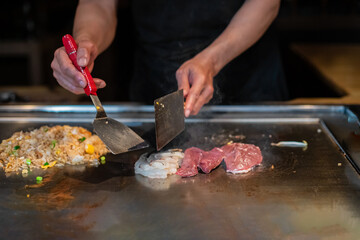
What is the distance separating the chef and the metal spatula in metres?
0.06

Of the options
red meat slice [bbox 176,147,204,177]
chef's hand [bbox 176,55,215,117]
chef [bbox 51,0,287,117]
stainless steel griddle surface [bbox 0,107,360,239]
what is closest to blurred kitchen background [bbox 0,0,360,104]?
chef [bbox 51,0,287,117]

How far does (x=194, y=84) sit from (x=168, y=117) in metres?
0.20

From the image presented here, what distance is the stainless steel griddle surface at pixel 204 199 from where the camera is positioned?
112 cm

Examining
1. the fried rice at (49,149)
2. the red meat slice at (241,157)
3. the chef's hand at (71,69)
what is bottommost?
the red meat slice at (241,157)

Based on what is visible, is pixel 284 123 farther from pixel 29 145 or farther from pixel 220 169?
pixel 29 145

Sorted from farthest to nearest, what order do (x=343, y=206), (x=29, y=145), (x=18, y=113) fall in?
(x=18, y=113) < (x=29, y=145) < (x=343, y=206)

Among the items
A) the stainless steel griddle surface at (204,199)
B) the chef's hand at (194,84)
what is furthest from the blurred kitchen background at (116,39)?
the stainless steel griddle surface at (204,199)

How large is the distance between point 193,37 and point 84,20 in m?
A: 0.59

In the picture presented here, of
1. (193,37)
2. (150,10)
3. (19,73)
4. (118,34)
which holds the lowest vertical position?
(19,73)

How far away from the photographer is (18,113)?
6.64 feet

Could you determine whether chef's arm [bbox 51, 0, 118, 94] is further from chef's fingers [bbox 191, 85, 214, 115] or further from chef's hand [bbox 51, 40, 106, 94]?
chef's fingers [bbox 191, 85, 214, 115]

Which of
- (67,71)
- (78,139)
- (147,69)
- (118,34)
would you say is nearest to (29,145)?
(78,139)

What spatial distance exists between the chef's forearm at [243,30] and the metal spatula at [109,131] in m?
0.53

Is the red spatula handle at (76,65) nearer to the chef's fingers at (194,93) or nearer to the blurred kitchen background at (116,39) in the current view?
the chef's fingers at (194,93)
